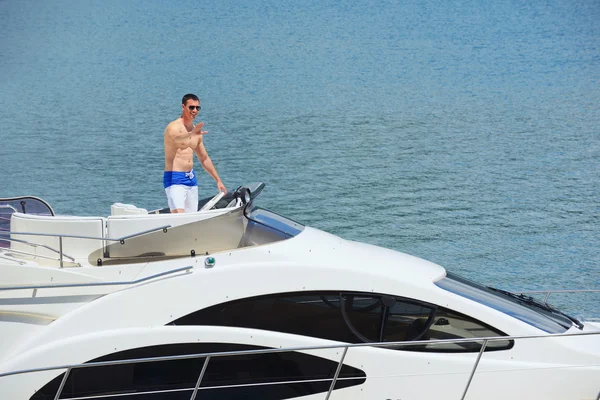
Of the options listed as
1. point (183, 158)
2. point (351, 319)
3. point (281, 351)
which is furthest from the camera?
point (183, 158)

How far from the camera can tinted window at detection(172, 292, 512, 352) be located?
5008mm

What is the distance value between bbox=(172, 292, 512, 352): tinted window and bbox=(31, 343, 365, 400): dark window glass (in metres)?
0.19

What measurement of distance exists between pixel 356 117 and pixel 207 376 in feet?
71.1

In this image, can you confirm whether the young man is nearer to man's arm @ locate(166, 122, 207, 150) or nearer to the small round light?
man's arm @ locate(166, 122, 207, 150)

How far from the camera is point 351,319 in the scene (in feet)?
16.7

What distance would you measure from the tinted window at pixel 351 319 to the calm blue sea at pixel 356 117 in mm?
6921

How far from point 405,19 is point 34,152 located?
32.0 m

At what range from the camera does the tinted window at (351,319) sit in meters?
5.01

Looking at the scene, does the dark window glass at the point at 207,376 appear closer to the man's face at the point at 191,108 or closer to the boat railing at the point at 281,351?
the boat railing at the point at 281,351

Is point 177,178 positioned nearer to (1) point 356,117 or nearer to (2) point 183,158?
(2) point 183,158

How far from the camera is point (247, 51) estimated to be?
40438 mm

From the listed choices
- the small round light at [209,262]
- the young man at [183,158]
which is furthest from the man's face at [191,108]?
the small round light at [209,262]

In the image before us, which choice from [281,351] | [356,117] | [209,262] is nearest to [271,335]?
[281,351]

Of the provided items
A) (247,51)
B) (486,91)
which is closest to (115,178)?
(486,91)
